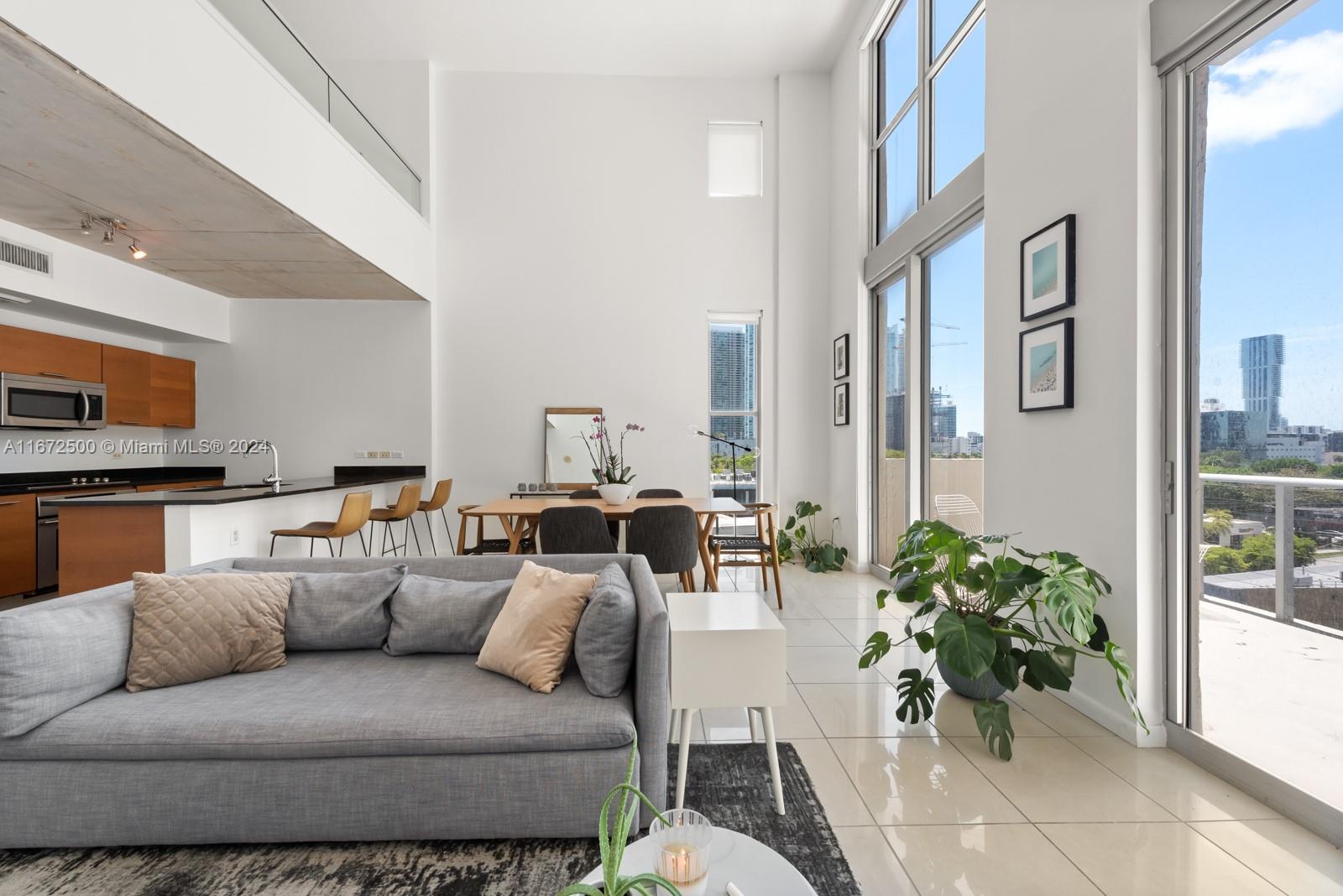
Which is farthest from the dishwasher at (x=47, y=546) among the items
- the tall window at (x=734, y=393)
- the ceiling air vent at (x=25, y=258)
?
the tall window at (x=734, y=393)

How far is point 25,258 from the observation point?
4.48 metres

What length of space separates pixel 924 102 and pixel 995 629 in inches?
151

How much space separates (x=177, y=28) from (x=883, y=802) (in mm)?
4441

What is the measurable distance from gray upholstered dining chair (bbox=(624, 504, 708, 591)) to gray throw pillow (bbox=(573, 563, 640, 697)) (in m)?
2.10

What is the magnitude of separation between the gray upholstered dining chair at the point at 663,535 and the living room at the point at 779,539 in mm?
26

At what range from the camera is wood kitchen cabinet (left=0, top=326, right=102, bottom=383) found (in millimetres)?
4785

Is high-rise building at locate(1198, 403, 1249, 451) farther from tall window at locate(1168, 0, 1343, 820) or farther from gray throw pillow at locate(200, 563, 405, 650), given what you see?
gray throw pillow at locate(200, 563, 405, 650)

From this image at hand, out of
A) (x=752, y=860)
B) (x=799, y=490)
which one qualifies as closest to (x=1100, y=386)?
(x=752, y=860)

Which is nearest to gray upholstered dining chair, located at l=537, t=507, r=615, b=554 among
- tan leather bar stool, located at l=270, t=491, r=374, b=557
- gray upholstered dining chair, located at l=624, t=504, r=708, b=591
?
gray upholstered dining chair, located at l=624, t=504, r=708, b=591

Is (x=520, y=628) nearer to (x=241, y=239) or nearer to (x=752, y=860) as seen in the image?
(x=752, y=860)

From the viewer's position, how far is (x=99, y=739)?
186cm

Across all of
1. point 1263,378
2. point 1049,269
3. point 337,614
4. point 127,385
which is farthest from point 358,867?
point 127,385

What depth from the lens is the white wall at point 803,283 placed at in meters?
6.89

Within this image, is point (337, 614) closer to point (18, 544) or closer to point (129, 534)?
point (129, 534)
